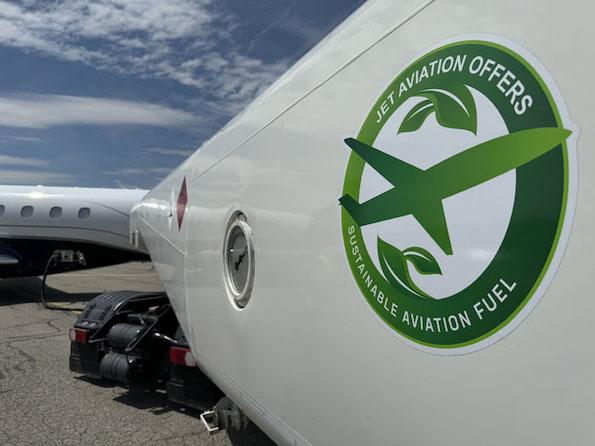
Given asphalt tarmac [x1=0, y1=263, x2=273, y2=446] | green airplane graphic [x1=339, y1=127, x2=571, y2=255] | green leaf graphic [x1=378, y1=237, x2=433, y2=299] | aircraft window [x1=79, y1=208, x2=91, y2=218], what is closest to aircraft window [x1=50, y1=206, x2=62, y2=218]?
aircraft window [x1=79, y1=208, x2=91, y2=218]

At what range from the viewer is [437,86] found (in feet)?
4.52

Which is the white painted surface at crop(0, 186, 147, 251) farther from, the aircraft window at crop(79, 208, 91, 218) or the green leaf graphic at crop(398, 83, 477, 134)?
the green leaf graphic at crop(398, 83, 477, 134)

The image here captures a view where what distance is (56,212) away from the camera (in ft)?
53.4

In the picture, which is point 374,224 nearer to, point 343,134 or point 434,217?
point 434,217

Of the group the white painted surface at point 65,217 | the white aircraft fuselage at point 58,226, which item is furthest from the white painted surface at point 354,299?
the white painted surface at point 65,217

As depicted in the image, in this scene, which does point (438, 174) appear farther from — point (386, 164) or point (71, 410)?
point (71, 410)

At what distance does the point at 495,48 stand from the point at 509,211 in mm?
383

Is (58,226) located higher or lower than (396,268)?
higher

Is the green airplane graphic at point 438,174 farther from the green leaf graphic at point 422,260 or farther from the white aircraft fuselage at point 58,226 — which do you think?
the white aircraft fuselage at point 58,226

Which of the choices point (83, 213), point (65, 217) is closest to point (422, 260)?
point (83, 213)

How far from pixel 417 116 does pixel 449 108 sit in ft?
0.41

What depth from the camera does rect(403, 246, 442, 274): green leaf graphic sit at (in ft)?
4.49

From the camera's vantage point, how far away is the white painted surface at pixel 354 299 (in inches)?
40.2

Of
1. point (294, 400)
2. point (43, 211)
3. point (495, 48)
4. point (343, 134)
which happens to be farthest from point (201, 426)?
point (43, 211)
